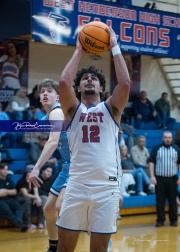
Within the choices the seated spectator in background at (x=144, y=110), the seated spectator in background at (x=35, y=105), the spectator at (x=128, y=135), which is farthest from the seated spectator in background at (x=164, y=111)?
the seated spectator in background at (x=35, y=105)

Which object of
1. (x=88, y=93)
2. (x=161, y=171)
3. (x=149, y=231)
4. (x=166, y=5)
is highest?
(x=166, y=5)

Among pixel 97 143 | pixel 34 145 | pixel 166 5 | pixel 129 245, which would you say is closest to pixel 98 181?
pixel 97 143

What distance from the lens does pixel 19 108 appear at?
14086 mm

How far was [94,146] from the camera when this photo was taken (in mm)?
4742

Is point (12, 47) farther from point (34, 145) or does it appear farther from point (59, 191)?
point (59, 191)

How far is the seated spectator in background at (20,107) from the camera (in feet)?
45.0

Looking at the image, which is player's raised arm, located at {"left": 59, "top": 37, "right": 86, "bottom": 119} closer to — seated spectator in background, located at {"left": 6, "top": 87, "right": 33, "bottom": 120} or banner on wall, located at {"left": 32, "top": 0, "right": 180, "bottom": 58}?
banner on wall, located at {"left": 32, "top": 0, "right": 180, "bottom": 58}

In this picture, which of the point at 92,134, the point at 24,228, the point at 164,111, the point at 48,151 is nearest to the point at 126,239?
the point at 24,228

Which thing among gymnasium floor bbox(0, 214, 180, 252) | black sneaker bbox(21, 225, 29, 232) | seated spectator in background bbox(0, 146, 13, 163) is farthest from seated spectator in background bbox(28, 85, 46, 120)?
black sneaker bbox(21, 225, 29, 232)

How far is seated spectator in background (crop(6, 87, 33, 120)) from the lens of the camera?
13703mm

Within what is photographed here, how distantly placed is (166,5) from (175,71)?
2.35 m

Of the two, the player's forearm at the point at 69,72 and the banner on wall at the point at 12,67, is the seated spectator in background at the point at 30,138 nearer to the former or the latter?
the banner on wall at the point at 12,67

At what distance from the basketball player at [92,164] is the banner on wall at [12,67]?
10.1 meters

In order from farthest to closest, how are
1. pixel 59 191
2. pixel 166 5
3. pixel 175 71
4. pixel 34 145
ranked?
pixel 175 71, pixel 166 5, pixel 34 145, pixel 59 191
